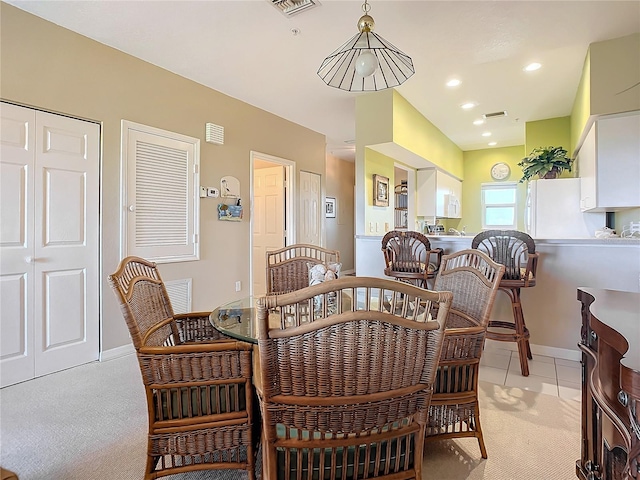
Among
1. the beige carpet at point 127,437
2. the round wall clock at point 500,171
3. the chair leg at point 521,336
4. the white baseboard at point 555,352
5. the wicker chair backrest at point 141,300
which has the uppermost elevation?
the round wall clock at point 500,171

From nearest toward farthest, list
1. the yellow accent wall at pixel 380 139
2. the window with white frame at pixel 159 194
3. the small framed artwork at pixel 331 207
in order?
1. the window with white frame at pixel 159 194
2. the yellow accent wall at pixel 380 139
3. the small framed artwork at pixel 331 207

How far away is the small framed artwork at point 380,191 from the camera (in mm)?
4699

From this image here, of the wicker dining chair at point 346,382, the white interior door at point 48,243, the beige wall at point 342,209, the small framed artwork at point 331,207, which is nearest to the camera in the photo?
the wicker dining chair at point 346,382

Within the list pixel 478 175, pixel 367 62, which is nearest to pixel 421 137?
pixel 478 175

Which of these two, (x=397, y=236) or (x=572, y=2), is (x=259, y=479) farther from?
(x=572, y=2)

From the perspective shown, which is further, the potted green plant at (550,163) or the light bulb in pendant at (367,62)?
the potted green plant at (550,163)

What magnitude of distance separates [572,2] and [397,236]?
2139 mm

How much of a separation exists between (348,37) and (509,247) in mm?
2210

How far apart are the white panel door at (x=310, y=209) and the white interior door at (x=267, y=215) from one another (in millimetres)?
344

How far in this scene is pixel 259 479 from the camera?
5.29 feet

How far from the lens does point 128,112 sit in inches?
130

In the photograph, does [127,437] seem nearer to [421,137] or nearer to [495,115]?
[421,137]

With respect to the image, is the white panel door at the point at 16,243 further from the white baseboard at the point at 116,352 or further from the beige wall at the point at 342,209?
the beige wall at the point at 342,209

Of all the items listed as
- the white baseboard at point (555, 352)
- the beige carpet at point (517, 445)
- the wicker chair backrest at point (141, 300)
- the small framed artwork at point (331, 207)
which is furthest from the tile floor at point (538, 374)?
the small framed artwork at point (331, 207)
